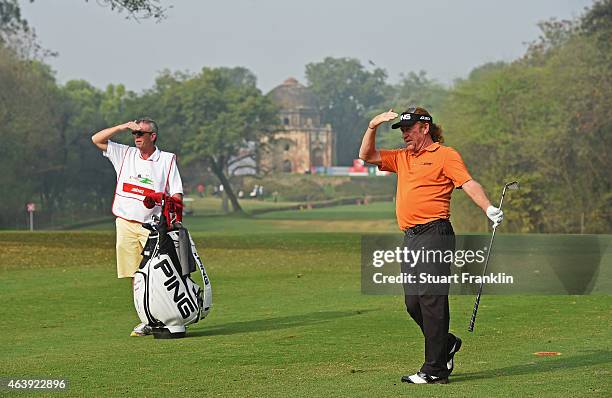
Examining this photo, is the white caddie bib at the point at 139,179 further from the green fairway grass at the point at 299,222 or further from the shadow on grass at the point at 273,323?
Answer: the green fairway grass at the point at 299,222

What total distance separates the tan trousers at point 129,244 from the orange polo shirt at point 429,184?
174 inches

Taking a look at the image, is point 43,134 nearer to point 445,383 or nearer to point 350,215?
point 350,215

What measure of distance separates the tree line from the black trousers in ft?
153

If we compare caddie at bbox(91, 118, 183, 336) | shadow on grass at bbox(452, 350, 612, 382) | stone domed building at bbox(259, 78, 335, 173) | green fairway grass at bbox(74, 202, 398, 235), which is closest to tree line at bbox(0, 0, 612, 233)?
green fairway grass at bbox(74, 202, 398, 235)

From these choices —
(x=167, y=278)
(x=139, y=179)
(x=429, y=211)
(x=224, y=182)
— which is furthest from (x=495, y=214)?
(x=224, y=182)

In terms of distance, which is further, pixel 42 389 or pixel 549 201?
pixel 549 201

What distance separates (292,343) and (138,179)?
2.62m

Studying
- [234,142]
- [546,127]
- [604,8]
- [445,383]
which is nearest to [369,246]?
[445,383]

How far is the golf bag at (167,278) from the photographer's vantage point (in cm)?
1282

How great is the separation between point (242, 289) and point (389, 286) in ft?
11.5

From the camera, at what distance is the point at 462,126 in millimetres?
83312

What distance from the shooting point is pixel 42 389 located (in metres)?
9.41

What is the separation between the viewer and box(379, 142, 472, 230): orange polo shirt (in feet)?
32.5

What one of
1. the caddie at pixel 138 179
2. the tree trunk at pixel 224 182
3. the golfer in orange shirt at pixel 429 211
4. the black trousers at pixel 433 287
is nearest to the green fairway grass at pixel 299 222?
the tree trunk at pixel 224 182
